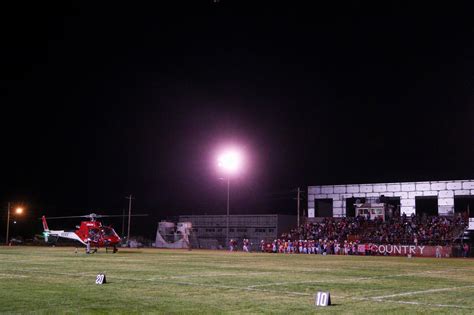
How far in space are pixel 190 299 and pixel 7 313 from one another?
13.2ft

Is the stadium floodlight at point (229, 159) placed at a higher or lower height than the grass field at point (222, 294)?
higher

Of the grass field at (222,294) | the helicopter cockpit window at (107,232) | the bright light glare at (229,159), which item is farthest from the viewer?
the bright light glare at (229,159)

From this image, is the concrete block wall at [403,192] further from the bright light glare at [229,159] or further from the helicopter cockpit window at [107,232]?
the helicopter cockpit window at [107,232]

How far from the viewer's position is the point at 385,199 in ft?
243

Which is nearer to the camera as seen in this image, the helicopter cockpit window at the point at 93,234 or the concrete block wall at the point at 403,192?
the helicopter cockpit window at the point at 93,234

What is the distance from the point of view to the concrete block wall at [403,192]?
69.4 meters

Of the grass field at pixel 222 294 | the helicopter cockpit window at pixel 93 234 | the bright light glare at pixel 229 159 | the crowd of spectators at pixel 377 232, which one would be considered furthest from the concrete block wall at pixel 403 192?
the grass field at pixel 222 294

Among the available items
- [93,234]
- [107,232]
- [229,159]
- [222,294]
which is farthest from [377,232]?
[222,294]

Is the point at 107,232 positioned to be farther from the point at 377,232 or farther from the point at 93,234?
the point at 377,232

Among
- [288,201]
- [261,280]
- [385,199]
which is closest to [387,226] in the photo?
[385,199]

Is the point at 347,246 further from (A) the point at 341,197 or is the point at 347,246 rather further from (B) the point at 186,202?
(B) the point at 186,202

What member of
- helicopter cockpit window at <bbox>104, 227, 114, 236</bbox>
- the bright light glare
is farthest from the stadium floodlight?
helicopter cockpit window at <bbox>104, 227, 114, 236</bbox>

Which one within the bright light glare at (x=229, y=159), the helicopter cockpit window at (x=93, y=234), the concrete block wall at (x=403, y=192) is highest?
the bright light glare at (x=229, y=159)

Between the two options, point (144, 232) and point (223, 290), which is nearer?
point (223, 290)
